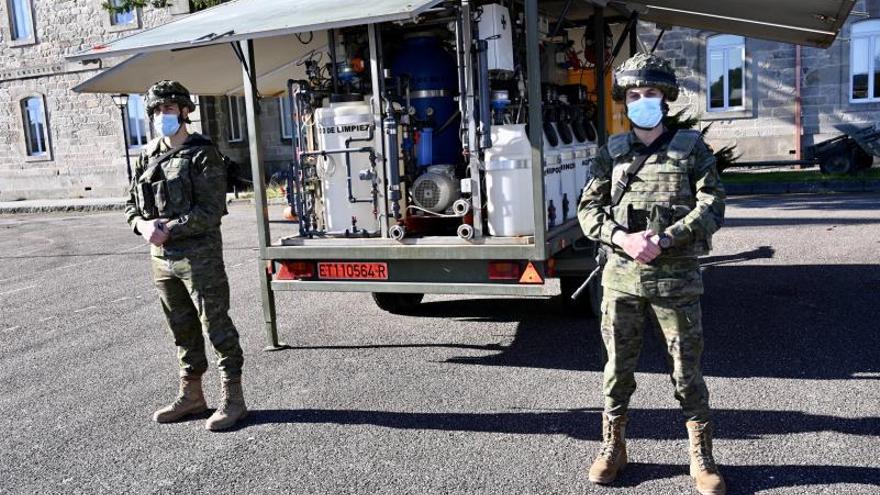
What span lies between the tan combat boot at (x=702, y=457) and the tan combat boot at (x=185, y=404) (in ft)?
9.93

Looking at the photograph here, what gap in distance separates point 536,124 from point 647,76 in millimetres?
1725

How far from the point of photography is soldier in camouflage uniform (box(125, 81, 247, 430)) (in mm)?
4918

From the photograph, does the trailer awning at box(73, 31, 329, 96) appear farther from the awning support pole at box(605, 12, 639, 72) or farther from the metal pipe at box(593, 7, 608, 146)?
the awning support pole at box(605, 12, 639, 72)

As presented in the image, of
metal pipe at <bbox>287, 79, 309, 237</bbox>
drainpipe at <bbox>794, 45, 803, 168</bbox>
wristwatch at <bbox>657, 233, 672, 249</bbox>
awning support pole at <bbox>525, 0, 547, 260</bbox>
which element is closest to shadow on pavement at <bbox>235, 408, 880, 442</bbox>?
awning support pole at <bbox>525, 0, 547, 260</bbox>

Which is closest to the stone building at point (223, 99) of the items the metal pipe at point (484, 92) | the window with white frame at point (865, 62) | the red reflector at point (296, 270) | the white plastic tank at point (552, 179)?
the window with white frame at point (865, 62)

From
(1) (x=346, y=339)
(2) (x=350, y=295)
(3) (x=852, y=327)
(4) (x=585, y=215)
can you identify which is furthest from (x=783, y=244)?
(4) (x=585, y=215)

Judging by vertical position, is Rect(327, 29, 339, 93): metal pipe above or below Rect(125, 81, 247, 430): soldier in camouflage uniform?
above

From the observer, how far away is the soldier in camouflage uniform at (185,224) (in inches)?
194

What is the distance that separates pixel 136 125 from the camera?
28203 millimetres

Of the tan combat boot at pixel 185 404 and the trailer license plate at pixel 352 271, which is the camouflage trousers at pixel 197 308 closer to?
the tan combat boot at pixel 185 404

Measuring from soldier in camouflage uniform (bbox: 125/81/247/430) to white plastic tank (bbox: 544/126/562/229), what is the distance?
236cm

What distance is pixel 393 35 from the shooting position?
6.67 meters

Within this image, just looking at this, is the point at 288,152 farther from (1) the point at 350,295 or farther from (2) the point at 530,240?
(2) the point at 530,240

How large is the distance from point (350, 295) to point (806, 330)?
15.1ft
